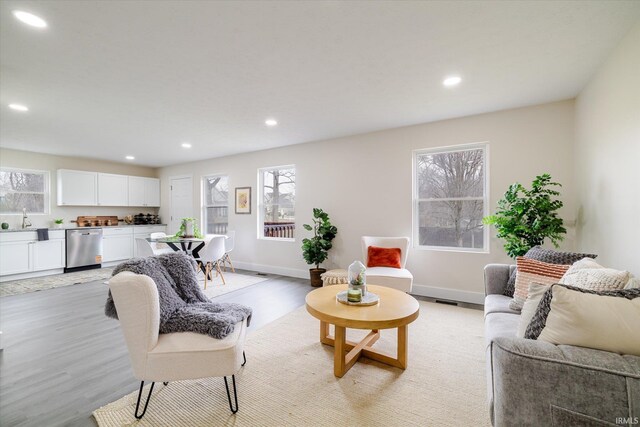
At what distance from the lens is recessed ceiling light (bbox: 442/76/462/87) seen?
2625 millimetres

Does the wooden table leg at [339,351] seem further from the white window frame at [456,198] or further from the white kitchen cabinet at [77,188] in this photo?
the white kitchen cabinet at [77,188]

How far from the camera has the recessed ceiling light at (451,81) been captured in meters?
2.62

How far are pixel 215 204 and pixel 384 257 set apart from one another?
4.48 meters

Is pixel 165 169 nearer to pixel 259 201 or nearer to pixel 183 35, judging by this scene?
pixel 259 201

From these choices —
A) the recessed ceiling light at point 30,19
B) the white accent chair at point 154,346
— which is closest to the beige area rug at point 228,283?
the white accent chair at point 154,346

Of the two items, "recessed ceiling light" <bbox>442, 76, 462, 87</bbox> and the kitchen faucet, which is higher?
"recessed ceiling light" <bbox>442, 76, 462, 87</bbox>

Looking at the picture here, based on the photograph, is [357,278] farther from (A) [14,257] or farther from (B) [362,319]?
(A) [14,257]

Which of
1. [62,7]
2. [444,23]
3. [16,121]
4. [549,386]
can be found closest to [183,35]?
[62,7]

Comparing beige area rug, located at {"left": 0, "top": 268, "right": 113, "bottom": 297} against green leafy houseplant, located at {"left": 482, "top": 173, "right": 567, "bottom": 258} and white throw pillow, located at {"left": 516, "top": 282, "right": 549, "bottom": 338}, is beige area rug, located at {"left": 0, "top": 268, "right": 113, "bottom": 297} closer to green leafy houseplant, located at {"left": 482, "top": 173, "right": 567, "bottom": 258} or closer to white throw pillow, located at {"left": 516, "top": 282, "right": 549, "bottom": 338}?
white throw pillow, located at {"left": 516, "top": 282, "right": 549, "bottom": 338}

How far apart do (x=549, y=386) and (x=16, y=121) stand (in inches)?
236

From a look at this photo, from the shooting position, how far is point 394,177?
4188 millimetres

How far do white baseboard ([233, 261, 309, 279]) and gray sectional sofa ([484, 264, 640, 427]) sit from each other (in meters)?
4.13

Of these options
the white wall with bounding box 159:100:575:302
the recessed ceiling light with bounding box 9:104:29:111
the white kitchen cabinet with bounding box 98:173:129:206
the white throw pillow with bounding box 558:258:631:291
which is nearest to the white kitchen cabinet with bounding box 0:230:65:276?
the white kitchen cabinet with bounding box 98:173:129:206

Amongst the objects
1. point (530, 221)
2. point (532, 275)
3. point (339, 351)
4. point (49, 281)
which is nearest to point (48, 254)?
point (49, 281)
